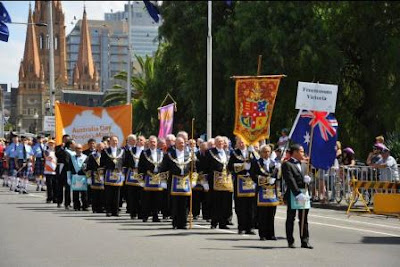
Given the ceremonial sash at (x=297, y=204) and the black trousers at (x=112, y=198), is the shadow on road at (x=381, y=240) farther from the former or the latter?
the black trousers at (x=112, y=198)

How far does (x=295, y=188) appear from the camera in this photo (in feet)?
46.2

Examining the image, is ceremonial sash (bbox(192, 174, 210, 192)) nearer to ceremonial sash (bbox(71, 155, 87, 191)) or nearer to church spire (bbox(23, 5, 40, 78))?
ceremonial sash (bbox(71, 155, 87, 191))

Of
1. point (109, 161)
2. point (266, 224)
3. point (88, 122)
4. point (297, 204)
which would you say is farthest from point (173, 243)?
point (88, 122)

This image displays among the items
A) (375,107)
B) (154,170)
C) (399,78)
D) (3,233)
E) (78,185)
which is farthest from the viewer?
(375,107)

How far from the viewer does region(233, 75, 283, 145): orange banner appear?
17406mm

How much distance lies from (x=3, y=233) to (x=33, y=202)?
366 inches

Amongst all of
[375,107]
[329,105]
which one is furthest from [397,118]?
[329,105]

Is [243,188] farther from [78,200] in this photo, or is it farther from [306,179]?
[78,200]

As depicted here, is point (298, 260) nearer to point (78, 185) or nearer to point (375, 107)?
point (78, 185)

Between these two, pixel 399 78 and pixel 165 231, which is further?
pixel 399 78

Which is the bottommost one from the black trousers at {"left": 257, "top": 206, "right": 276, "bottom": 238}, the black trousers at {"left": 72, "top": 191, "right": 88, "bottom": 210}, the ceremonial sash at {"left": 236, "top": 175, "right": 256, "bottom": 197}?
the black trousers at {"left": 257, "top": 206, "right": 276, "bottom": 238}

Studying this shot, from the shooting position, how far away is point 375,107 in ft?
106

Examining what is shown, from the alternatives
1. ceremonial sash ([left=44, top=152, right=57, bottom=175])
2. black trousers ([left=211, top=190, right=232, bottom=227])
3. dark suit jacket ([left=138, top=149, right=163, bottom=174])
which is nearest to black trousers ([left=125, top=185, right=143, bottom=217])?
dark suit jacket ([left=138, top=149, right=163, bottom=174])

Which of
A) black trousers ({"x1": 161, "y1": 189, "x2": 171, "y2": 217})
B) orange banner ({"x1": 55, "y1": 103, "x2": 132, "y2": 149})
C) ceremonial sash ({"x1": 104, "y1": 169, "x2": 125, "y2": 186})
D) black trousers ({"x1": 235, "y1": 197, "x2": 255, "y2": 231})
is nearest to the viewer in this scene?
black trousers ({"x1": 235, "y1": 197, "x2": 255, "y2": 231})
